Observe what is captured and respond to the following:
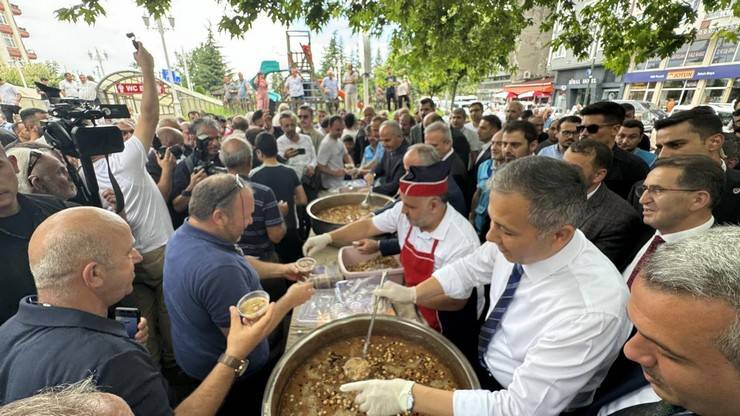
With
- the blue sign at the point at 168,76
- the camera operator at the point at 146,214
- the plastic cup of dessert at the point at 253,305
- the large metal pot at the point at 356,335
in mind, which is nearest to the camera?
the large metal pot at the point at 356,335

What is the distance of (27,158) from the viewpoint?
2.74 meters

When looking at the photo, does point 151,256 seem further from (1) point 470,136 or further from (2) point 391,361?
(1) point 470,136

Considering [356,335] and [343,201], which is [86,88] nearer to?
[343,201]

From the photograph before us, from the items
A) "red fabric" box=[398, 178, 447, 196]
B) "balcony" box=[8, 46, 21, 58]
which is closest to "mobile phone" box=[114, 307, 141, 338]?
"red fabric" box=[398, 178, 447, 196]

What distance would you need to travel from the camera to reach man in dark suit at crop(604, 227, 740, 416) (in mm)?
824

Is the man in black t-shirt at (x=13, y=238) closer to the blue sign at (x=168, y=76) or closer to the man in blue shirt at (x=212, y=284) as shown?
the man in blue shirt at (x=212, y=284)

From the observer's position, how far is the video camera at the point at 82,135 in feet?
8.04

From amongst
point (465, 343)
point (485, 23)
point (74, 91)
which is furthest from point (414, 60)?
point (74, 91)

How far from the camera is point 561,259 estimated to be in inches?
64.1

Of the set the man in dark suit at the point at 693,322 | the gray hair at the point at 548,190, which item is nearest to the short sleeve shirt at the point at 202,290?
the gray hair at the point at 548,190

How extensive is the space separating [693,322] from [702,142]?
3.35 m

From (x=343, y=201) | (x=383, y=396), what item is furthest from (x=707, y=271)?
(x=343, y=201)

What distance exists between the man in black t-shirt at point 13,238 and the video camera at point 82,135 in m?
0.35

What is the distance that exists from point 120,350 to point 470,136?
329 inches
